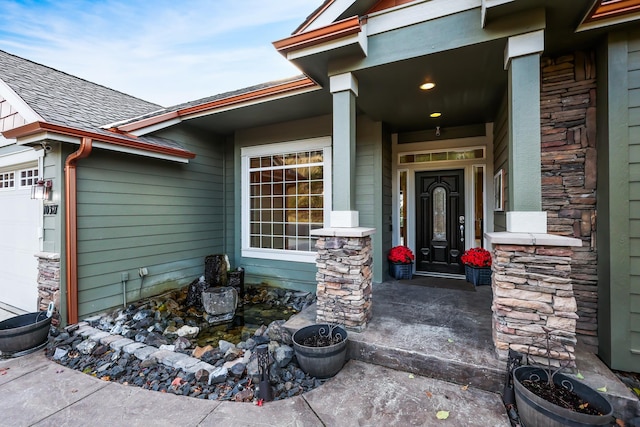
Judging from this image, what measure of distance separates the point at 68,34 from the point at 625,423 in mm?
10582

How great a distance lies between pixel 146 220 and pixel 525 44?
524 centimetres

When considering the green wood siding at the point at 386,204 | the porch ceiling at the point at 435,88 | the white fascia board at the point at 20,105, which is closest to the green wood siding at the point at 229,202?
the porch ceiling at the point at 435,88

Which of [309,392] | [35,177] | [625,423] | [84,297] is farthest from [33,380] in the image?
[625,423]

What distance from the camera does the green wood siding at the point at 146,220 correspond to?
3727mm

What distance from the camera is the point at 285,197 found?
5.35 m

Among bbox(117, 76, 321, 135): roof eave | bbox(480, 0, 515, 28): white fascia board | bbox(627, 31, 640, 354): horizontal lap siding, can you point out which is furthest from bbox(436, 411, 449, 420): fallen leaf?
bbox(117, 76, 321, 135): roof eave

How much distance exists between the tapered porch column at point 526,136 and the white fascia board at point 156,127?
15.7 ft

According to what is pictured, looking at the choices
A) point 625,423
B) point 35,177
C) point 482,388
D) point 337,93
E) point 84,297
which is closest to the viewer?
point 625,423

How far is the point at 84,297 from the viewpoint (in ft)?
11.9

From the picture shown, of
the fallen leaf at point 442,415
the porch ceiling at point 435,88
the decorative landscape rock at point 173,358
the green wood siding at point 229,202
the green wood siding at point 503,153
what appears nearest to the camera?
the fallen leaf at point 442,415

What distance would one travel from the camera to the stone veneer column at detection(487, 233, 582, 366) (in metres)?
2.05

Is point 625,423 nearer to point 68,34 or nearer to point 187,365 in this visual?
point 187,365

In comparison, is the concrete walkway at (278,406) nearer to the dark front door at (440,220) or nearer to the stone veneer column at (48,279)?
the stone veneer column at (48,279)

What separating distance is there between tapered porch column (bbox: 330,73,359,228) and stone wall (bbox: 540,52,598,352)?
1.99 metres
